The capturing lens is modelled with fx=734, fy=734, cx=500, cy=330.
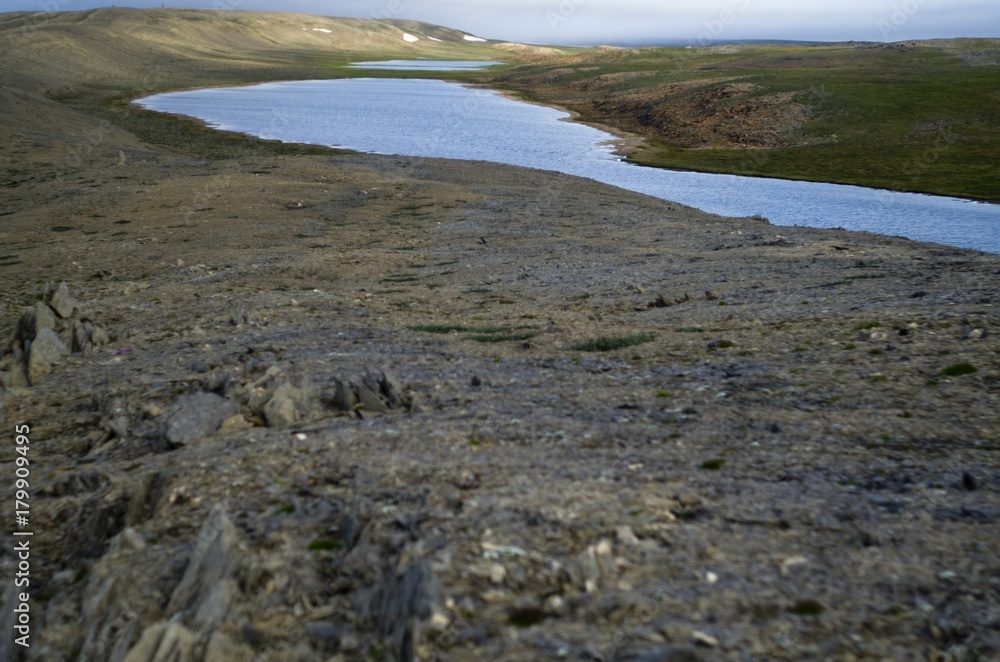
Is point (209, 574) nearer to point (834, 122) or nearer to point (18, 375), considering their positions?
point (18, 375)

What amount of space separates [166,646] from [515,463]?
4.93m

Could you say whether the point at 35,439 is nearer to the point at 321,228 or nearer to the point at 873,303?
the point at 873,303

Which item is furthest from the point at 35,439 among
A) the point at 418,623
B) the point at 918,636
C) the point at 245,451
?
the point at 918,636

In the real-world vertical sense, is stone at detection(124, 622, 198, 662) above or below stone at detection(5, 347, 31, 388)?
above

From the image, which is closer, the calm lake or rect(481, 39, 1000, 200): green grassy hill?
→ the calm lake

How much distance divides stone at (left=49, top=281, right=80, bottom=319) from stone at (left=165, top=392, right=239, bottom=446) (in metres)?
9.56

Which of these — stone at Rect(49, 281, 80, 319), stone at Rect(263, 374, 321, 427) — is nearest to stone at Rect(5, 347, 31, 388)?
stone at Rect(49, 281, 80, 319)

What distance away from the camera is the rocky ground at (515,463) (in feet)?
22.4

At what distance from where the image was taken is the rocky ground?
22.4 ft

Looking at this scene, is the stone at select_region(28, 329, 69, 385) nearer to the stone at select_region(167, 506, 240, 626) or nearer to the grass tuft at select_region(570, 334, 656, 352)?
the stone at select_region(167, 506, 240, 626)

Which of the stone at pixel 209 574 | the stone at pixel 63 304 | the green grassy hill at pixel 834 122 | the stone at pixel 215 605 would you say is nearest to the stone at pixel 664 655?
the stone at pixel 215 605

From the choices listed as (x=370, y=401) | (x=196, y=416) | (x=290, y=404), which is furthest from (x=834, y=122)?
(x=196, y=416)

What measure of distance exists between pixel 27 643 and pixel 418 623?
409 centimetres

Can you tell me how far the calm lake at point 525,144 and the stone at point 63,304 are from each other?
32387 millimetres
